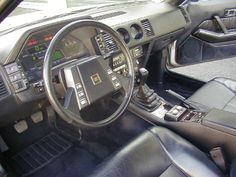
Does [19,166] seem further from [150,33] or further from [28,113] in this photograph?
[150,33]

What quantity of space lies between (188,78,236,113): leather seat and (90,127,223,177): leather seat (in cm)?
60

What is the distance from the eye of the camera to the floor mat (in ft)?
6.02

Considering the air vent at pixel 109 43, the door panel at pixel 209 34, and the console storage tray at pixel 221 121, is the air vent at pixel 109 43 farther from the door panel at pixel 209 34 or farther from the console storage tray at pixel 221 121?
the door panel at pixel 209 34

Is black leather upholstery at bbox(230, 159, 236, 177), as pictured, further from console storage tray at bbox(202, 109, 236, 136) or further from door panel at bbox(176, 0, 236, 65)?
door panel at bbox(176, 0, 236, 65)

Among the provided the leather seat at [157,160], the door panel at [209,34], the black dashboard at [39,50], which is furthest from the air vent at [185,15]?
the leather seat at [157,160]

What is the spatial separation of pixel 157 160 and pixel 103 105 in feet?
1.63

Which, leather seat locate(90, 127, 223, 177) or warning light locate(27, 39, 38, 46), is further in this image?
warning light locate(27, 39, 38, 46)

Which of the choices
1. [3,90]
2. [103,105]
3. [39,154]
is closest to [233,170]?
[103,105]

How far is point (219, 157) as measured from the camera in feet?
4.56

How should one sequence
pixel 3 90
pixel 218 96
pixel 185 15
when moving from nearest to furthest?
pixel 3 90
pixel 218 96
pixel 185 15

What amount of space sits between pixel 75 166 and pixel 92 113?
12.4 inches

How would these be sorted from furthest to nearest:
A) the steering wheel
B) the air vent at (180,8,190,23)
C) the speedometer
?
1. the air vent at (180,8,190,23)
2. the speedometer
3. the steering wheel

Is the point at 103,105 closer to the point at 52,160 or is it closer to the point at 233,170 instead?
the point at 52,160

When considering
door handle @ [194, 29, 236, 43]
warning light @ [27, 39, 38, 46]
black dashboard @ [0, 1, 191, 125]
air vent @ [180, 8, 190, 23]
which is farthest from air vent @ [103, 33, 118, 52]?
door handle @ [194, 29, 236, 43]
